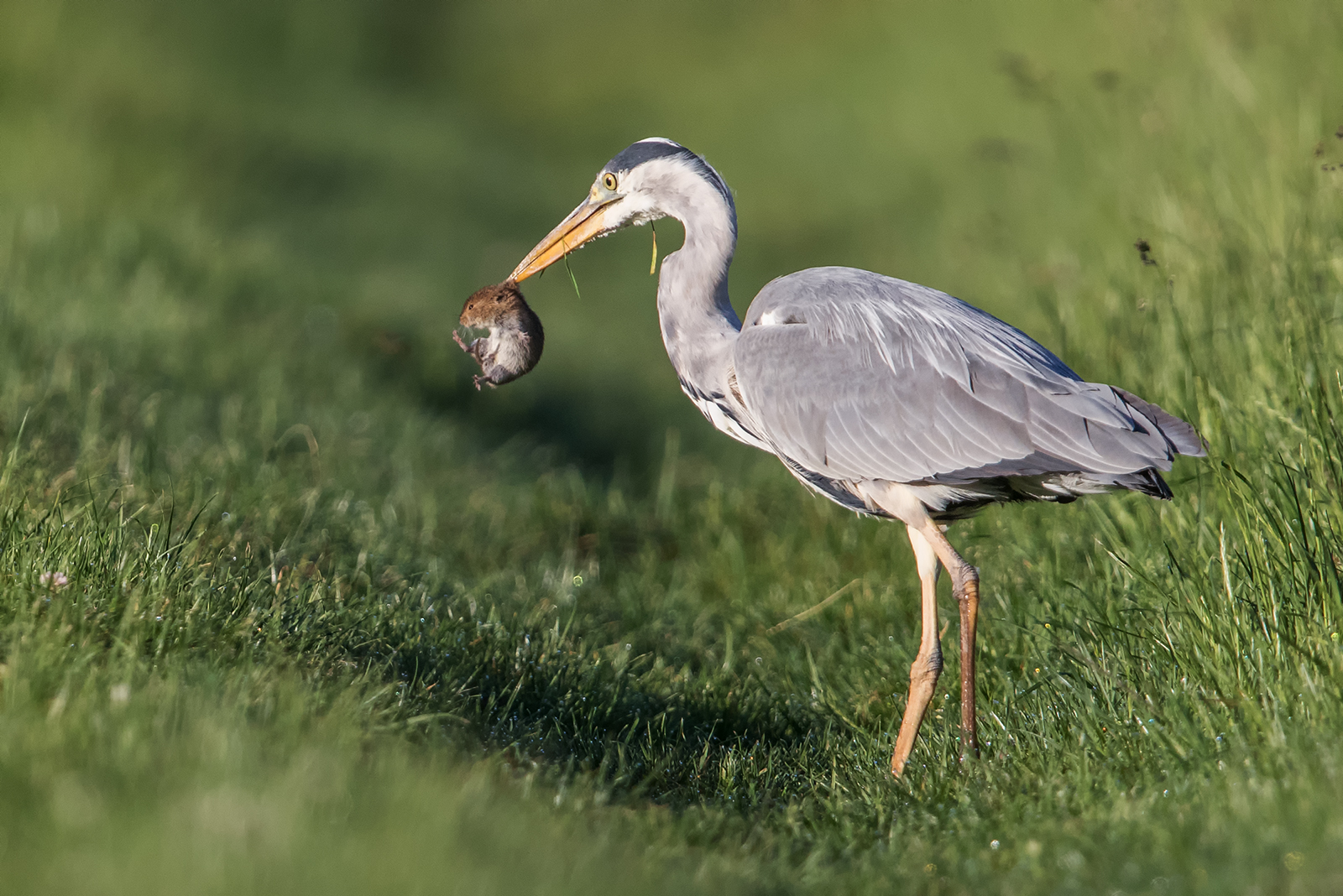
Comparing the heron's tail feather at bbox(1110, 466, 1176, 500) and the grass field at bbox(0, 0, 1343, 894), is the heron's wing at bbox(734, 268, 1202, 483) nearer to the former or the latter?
the heron's tail feather at bbox(1110, 466, 1176, 500)

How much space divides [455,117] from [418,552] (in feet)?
34.7

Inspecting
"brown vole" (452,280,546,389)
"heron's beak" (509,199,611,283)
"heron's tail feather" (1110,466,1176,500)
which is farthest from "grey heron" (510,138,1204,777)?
"brown vole" (452,280,546,389)

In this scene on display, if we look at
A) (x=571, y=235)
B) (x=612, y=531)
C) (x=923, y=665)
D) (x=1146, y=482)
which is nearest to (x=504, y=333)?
(x=571, y=235)

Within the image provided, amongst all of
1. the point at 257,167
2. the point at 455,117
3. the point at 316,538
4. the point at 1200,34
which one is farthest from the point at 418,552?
the point at 455,117

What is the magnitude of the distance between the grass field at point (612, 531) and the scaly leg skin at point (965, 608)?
118 mm

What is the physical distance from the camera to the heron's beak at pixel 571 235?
5.16m

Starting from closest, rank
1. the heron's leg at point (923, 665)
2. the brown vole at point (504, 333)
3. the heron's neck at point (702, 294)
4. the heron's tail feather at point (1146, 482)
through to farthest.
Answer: the heron's tail feather at point (1146, 482) < the heron's leg at point (923, 665) < the heron's neck at point (702, 294) < the brown vole at point (504, 333)

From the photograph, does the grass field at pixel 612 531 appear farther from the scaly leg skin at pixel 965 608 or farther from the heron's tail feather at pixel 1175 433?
the heron's tail feather at pixel 1175 433

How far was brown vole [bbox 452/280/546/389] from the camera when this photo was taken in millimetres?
4906

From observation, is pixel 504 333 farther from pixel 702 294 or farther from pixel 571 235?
pixel 702 294

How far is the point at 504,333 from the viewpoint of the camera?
4.93 m

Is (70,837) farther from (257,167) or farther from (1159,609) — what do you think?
(257,167)

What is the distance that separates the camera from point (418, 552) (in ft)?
18.2

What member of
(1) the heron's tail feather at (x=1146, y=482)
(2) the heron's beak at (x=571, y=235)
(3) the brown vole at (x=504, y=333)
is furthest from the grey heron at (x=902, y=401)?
(3) the brown vole at (x=504, y=333)
